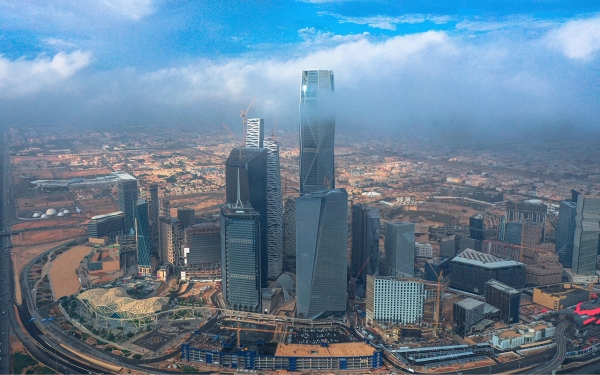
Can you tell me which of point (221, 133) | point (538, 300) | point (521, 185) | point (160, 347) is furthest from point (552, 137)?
point (160, 347)

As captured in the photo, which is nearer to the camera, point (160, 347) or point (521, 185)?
point (160, 347)

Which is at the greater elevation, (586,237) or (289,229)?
(586,237)

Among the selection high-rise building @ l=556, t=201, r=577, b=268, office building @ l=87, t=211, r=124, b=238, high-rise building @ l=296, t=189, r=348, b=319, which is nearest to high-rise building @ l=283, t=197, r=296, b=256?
high-rise building @ l=296, t=189, r=348, b=319

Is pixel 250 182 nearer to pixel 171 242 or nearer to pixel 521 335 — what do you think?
pixel 171 242

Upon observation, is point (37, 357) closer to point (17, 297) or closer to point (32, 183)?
point (17, 297)

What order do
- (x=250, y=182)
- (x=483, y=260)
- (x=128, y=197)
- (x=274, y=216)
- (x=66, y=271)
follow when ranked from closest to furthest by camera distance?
(x=483, y=260) < (x=250, y=182) < (x=66, y=271) < (x=274, y=216) < (x=128, y=197)

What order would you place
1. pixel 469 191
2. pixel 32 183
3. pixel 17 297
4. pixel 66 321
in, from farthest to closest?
pixel 469 191, pixel 32 183, pixel 17 297, pixel 66 321

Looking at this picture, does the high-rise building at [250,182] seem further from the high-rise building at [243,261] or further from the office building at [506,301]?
the office building at [506,301]

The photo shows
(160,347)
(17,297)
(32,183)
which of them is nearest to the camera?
(160,347)

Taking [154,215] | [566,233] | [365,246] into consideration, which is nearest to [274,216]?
A: [365,246]
